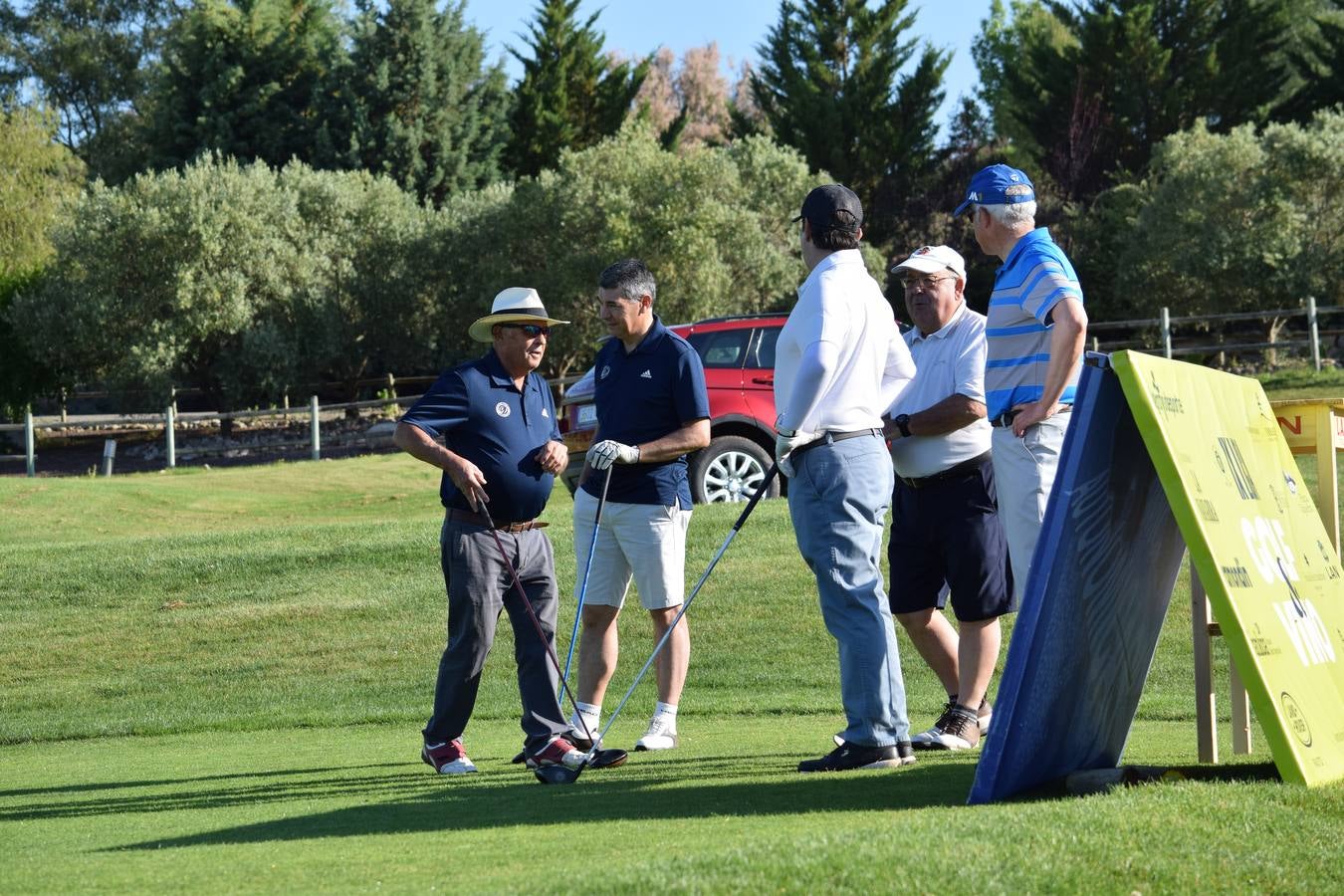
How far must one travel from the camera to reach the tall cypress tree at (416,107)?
1842 inches

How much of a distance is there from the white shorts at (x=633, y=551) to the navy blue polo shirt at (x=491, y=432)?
0.43 meters

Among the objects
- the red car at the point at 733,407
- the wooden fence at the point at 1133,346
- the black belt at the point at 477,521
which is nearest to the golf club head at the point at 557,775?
the black belt at the point at 477,521

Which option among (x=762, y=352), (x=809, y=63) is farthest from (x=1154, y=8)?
(x=762, y=352)

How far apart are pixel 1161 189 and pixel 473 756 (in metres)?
33.2

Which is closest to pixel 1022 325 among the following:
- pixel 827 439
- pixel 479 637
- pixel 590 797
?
pixel 827 439

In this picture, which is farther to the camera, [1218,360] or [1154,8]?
A: [1154,8]

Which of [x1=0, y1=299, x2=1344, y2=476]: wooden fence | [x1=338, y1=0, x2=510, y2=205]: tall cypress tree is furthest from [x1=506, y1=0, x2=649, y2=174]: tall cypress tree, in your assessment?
[x1=0, y1=299, x2=1344, y2=476]: wooden fence

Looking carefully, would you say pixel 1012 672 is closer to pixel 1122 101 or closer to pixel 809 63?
pixel 1122 101

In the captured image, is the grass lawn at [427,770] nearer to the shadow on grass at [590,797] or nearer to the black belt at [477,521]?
the shadow on grass at [590,797]

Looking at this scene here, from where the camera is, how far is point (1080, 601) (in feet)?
15.1

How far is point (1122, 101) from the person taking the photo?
44719mm

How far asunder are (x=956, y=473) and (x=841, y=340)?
3.92 ft

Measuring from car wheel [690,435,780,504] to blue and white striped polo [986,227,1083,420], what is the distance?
321 inches

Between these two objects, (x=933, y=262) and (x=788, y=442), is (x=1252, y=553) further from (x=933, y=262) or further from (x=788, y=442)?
(x=933, y=262)
